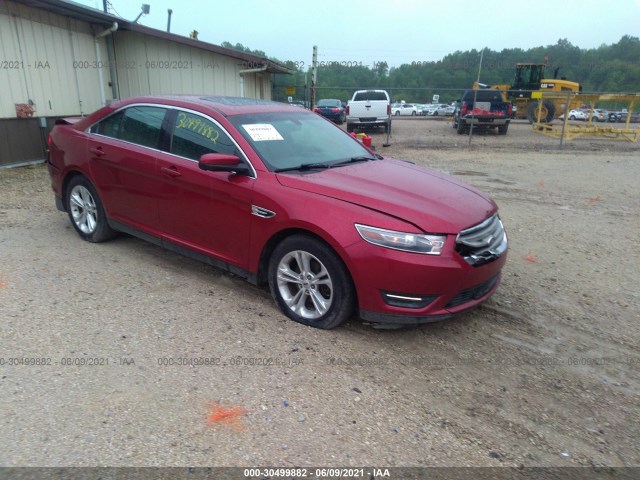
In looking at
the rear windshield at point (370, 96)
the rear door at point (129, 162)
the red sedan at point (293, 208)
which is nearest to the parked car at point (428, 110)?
the rear windshield at point (370, 96)

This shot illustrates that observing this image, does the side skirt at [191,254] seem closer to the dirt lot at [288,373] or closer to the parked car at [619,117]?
the dirt lot at [288,373]

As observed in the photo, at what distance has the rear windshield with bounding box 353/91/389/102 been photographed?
20128mm

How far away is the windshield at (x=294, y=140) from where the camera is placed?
3.77 m

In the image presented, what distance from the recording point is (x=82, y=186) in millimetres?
4965

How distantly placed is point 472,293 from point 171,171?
271 cm

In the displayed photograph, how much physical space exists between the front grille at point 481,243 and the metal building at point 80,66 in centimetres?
962

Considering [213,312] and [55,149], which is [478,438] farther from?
[55,149]

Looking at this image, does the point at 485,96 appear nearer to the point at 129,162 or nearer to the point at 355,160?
the point at 355,160

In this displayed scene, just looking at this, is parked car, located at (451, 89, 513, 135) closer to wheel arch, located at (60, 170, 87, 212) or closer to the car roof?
the car roof

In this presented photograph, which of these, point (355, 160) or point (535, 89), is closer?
point (355, 160)

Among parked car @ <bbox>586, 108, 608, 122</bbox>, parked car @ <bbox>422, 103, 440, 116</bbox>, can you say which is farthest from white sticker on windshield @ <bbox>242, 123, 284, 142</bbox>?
parked car @ <bbox>422, 103, 440, 116</bbox>

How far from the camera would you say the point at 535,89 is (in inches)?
1063

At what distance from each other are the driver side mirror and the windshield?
204mm

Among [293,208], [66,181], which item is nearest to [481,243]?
[293,208]
